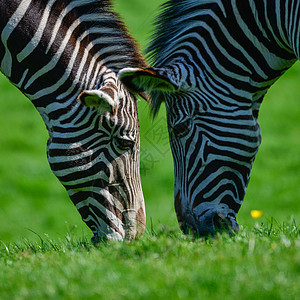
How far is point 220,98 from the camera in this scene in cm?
551

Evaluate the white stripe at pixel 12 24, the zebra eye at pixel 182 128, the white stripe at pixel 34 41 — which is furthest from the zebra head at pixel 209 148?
the white stripe at pixel 12 24

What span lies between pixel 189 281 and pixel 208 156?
2117mm

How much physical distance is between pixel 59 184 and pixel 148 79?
14488 millimetres

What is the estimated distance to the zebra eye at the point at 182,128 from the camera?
18.2 ft

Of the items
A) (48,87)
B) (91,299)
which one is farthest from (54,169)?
(91,299)

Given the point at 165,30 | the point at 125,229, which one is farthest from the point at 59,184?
the point at 165,30

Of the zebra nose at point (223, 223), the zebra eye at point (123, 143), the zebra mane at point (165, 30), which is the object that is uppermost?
the zebra mane at point (165, 30)

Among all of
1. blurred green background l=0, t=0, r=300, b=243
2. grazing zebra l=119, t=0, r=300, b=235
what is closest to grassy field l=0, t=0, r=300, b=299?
grazing zebra l=119, t=0, r=300, b=235

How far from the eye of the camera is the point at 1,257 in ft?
18.1

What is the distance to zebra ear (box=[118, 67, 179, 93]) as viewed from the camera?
520 cm

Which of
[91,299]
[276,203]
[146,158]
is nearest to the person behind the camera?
[91,299]

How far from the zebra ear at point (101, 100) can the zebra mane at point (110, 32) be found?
23.8 inches

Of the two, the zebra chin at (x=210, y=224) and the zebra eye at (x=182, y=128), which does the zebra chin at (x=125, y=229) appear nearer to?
the zebra chin at (x=210, y=224)

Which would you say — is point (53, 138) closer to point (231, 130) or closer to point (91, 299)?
point (231, 130)
